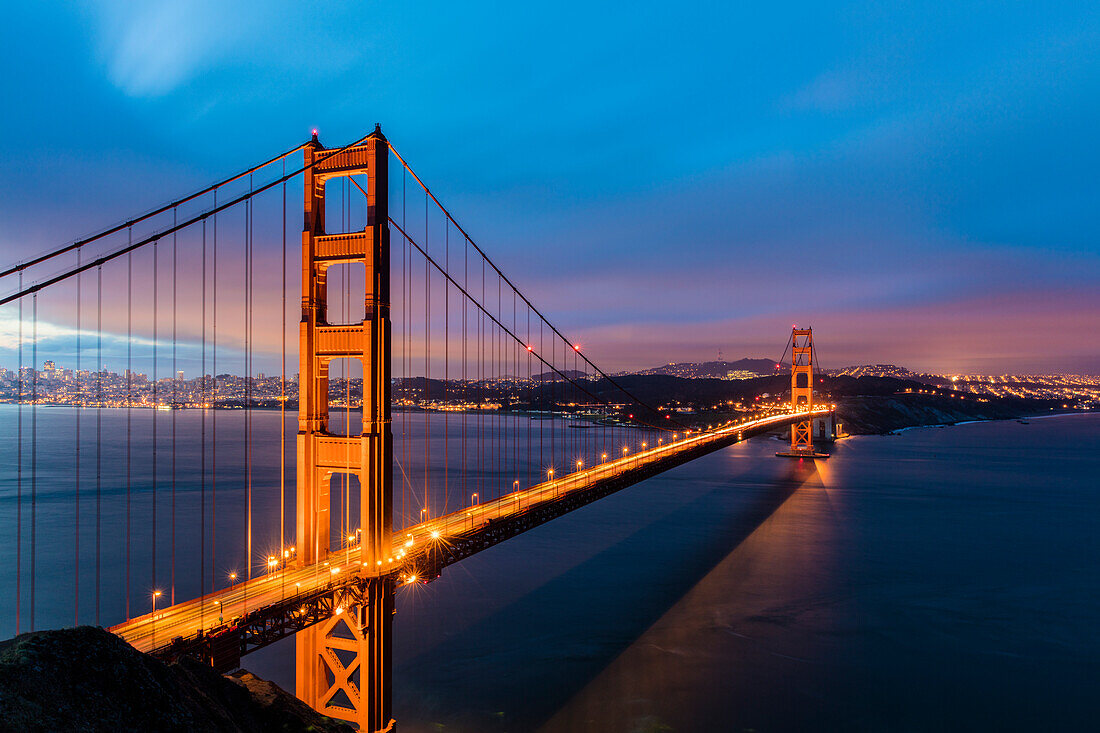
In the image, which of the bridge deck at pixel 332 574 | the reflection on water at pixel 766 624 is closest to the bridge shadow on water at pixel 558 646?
the reflection on water at pixel 766 624

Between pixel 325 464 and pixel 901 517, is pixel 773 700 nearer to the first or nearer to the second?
pixel 325 464

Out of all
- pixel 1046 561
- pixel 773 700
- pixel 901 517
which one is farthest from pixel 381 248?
pixel 901 517

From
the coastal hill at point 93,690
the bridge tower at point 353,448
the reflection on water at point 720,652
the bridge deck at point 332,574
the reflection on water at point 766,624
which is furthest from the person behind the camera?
the reflection on water at point 766,624

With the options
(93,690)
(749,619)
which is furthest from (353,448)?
(749,619)

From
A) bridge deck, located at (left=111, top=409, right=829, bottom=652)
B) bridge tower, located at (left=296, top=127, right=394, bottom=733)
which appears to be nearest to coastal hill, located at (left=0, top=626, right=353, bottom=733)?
bridge deck, located at (left=111, top=409, right=829, bottom=652)

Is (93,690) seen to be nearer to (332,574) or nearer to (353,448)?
(332,574)

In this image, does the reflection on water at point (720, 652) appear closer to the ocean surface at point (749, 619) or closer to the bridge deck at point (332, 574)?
the ocean surface at point (749, 619)

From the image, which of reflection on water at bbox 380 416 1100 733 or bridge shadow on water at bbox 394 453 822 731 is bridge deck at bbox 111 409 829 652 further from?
reflection on water at bbox 380 416 1100 733
